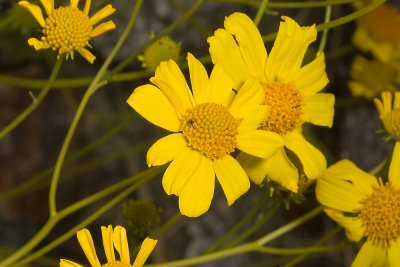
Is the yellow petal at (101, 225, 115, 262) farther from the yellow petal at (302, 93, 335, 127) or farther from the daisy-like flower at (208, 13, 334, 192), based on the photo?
the yellow petal at (302, 93, 335, 127)

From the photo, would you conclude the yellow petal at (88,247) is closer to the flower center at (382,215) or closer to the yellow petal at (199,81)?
the yellow petal at (199,81)

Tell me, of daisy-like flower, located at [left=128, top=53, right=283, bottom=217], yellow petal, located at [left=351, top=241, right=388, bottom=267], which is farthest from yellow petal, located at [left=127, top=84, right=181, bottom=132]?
yellow petal, located at [left=351, top=241, right=388, bottom=267]

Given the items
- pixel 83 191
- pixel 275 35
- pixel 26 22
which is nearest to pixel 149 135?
pixel 83 191

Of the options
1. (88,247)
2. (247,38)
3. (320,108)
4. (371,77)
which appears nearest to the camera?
(88,247)

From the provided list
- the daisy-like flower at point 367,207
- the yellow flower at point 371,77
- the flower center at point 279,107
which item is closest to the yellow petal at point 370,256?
the daisy-like flower at point 367,207

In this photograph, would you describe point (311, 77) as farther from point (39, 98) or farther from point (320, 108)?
point (39, 98)

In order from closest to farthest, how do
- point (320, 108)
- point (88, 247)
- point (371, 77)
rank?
point (88, 247), point (320, 108), point (371, 77)

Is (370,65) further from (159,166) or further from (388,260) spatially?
(159,166)

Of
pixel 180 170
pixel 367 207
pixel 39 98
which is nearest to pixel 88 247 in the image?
pixel 180 170
